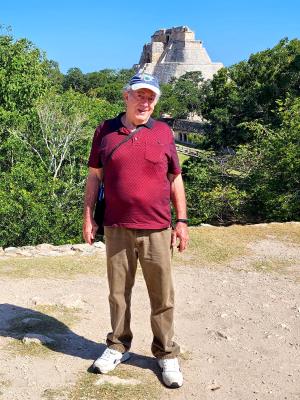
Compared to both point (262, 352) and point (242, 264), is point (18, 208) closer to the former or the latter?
point (242, 264)

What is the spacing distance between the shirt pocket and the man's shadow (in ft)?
5.21

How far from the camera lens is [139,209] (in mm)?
3381

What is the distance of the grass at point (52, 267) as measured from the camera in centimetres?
635

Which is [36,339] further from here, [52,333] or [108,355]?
[108,355]

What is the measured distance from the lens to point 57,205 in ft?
45.4

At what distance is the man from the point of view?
3.33m

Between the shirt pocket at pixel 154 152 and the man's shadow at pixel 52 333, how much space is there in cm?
159

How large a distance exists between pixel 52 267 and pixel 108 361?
3.11 metres

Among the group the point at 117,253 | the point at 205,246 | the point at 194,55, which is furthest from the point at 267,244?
the point at 194,55

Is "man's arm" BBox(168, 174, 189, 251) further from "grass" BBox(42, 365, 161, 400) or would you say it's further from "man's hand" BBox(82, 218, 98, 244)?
"grass" BBox(42, 365, 161, 400)

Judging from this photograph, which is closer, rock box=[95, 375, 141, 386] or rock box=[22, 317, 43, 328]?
rock box=[95, 375, 141, 386]

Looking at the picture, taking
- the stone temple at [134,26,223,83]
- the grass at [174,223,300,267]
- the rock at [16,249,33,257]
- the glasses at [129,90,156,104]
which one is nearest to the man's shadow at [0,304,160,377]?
the glasses at [129,90,156,104]

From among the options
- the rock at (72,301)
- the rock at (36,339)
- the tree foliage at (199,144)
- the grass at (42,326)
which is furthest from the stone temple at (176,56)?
the rock at (36,339)

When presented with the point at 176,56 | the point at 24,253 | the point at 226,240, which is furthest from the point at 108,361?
the point at 176,56
